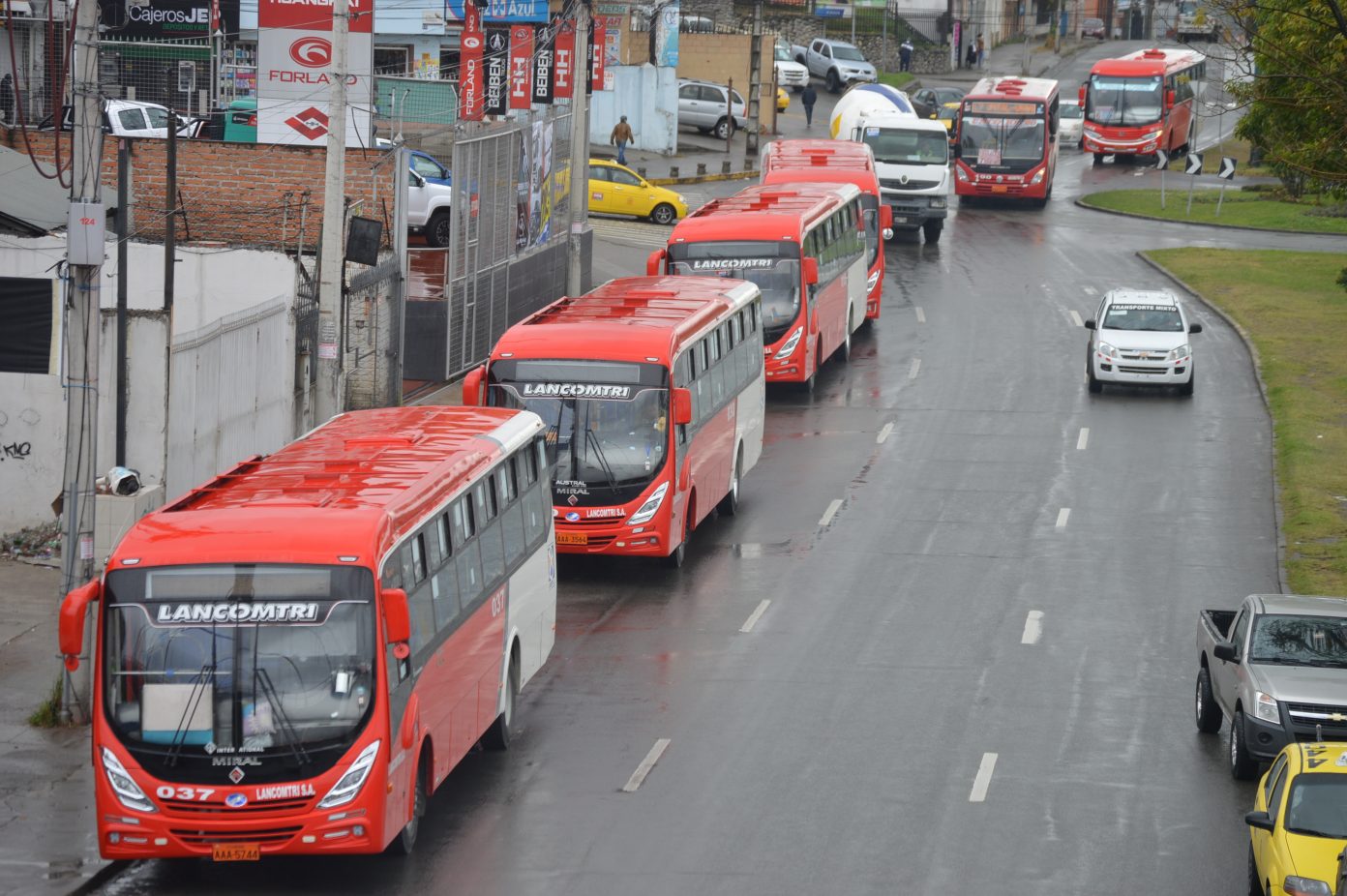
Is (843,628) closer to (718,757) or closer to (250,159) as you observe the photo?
(718,757)

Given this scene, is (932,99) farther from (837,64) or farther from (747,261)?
(747,261)

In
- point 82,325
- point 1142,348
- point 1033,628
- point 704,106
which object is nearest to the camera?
point 82,325

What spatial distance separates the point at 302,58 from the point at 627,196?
24143 mm

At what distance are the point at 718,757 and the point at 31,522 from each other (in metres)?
10.5

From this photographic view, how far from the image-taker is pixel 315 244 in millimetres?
30859

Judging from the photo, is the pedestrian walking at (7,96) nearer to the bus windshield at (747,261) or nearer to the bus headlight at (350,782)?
the bus windshield at (747,261)

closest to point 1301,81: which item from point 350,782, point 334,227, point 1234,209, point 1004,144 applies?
point 334,227

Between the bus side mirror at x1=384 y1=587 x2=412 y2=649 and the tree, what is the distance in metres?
10.2

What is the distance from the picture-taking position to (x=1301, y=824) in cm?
1330

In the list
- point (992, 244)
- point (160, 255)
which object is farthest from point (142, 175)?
point (992, 244)

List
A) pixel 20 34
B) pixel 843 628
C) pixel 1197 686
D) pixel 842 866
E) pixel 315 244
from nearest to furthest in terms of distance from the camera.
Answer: pixel 842 866 < pixel 1197 686 < pixel 843 628 < pixel 315 244 < pixel 20 34

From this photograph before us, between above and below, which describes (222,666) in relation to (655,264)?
below

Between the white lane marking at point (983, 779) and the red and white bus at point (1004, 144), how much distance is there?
44.7 metres

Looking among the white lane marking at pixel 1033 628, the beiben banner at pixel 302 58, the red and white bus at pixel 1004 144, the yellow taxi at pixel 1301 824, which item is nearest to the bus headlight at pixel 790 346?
the beiben banner at pixel 302 58
